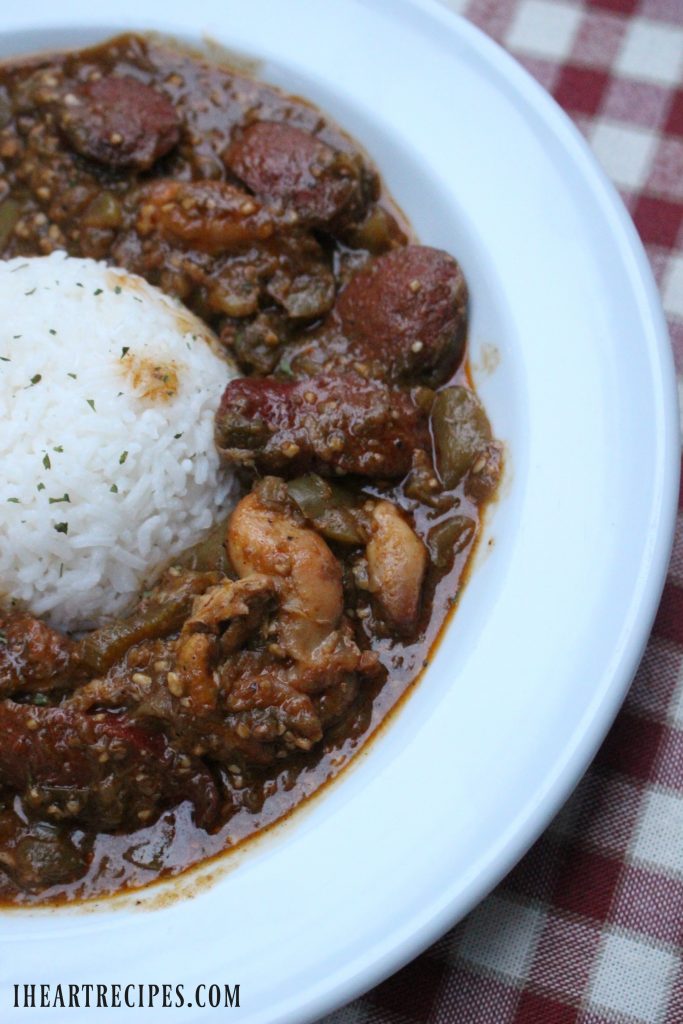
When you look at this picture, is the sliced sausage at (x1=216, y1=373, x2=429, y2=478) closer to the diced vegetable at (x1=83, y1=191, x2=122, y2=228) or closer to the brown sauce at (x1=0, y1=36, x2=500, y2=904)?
the brown sauce at (x1=0, y1=36, x2=500, y2=904)

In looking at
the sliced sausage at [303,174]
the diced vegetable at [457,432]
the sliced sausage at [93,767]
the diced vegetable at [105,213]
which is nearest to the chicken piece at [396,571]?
the diced vegetable at [457,432]

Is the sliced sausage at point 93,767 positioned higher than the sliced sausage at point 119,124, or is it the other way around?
the sliced sausage at point 119,124

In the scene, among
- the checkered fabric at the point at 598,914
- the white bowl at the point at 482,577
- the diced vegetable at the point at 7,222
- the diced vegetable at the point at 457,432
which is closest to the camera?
the white bowl at the point at 482,577

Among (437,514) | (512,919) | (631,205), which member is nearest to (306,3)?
(631,205)

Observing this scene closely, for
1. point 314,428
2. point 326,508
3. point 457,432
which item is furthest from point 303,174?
point 326,508

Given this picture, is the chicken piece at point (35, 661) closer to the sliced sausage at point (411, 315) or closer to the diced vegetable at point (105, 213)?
the sliced sausage at point (411, 315)

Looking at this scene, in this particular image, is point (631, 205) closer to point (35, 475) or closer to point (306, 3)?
point (306, 3)
